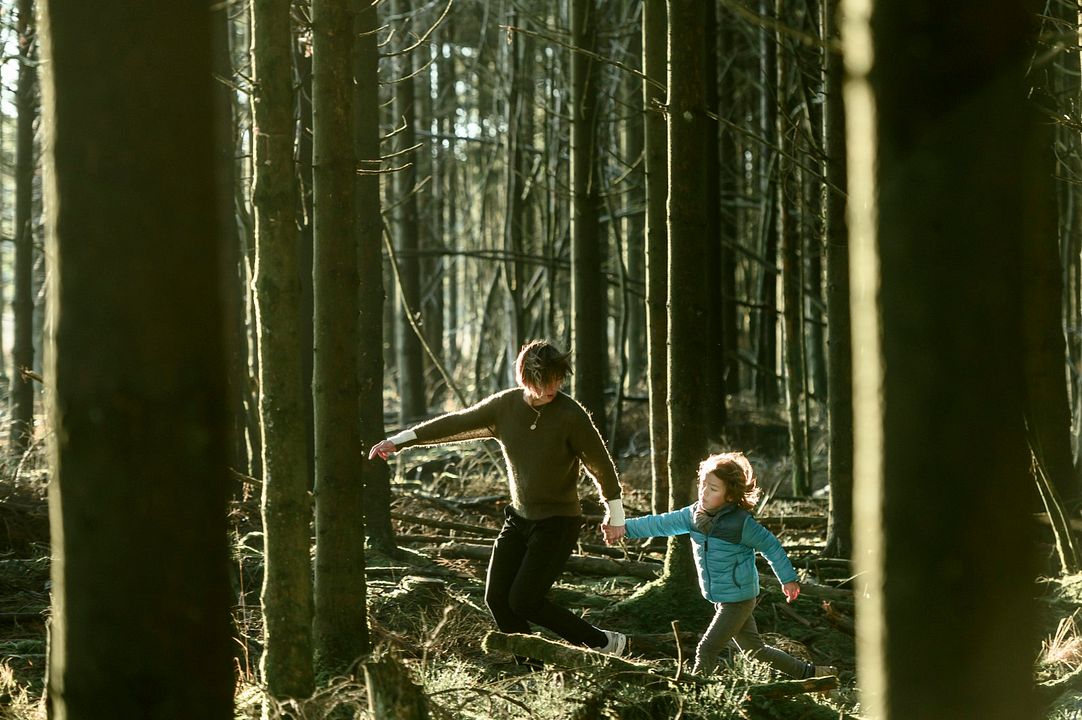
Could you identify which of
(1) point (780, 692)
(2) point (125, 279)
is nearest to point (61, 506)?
(2) point (125, 279)

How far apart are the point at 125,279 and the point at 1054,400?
27.3 ft

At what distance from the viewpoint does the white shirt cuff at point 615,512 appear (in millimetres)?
7027

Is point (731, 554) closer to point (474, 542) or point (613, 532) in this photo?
point (613, 532)

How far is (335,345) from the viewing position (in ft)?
19.4

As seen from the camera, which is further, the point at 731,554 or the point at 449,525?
the point at 449,525

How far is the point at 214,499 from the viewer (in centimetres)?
327

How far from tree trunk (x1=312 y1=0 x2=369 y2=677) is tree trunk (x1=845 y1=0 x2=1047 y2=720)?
3844 mm

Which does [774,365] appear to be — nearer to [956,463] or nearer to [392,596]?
[392,596]

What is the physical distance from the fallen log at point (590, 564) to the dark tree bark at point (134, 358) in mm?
6165

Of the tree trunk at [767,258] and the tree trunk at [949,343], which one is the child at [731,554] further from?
the tree trunk at [767,258]

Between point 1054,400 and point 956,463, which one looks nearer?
point 956,463

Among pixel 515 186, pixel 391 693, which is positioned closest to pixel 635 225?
pixel 515 186

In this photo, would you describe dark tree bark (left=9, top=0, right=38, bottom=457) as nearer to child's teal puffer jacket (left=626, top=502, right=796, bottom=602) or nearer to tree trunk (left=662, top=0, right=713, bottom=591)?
tree trunk (left=662, top=0, right=713, bottom=591)

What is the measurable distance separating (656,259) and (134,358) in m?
6.84
